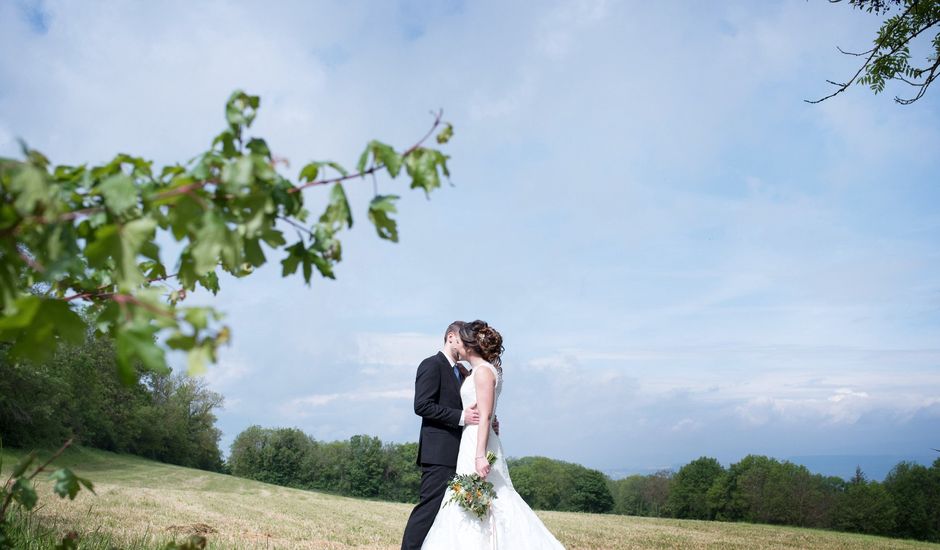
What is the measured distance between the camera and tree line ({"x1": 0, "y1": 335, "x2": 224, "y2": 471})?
3547 cm

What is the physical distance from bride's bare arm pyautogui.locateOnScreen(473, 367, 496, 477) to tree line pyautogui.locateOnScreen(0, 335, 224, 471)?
57.2ft

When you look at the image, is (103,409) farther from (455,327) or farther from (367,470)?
(455,327)

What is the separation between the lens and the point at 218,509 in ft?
72.3

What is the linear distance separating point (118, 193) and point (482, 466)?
5628mm

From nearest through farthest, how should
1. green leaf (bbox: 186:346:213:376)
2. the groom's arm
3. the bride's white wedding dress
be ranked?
1. green leaf (bbox: 186:346:213:376)
2. the bride's white wedding dress
3. the groom's arm

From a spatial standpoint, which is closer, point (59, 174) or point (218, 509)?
point (59, 174)

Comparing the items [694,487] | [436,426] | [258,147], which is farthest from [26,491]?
[694,487]

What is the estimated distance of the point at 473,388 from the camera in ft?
24.6

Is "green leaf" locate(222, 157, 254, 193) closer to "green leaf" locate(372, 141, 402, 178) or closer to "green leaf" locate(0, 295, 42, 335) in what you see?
"green leaf" locate(372, 141, 402, 178)

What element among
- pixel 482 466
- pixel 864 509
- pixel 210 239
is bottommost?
pixel 864 509

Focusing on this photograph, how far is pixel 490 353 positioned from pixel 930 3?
813 centimetres

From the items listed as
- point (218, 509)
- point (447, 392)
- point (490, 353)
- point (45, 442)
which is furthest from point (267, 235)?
point (45, 442)

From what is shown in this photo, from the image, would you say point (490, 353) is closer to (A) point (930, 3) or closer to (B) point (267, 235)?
(B) point (267, 235)

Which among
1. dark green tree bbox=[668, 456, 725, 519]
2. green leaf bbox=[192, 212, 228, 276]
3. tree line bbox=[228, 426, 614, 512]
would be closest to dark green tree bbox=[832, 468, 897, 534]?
dark green tree bbox=[668, 456, 725, 519]
